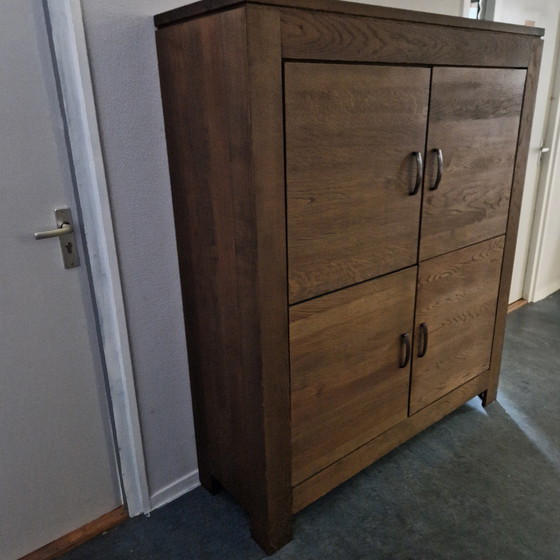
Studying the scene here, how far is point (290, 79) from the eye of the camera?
3.56ft

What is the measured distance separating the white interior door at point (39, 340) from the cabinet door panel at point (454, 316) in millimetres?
1029

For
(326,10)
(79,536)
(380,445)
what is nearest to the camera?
(326,10)

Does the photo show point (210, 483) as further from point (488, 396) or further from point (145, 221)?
point (488, 396)

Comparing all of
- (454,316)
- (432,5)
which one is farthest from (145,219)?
(432,5)

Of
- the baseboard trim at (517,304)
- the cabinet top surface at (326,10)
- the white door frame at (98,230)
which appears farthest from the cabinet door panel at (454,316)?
the baseboard trim at (517,304)

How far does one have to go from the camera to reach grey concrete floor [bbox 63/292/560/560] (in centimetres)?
146

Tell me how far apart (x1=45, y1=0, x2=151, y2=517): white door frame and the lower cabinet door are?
49 cm

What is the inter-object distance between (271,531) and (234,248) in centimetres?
82

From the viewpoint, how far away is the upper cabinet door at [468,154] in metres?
1.45

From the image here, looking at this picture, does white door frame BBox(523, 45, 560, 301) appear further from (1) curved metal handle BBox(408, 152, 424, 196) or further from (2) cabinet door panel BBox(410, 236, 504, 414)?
(1) curved metal handle BBox(408, 152, 424, 196)

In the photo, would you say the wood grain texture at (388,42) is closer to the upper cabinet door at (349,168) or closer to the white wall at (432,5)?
the upper cabinet door at (349,168)

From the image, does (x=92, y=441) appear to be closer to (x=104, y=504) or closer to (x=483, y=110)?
(x=104, y=504)

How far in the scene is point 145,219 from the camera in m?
1.38

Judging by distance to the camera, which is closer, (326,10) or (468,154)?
(326,10)
